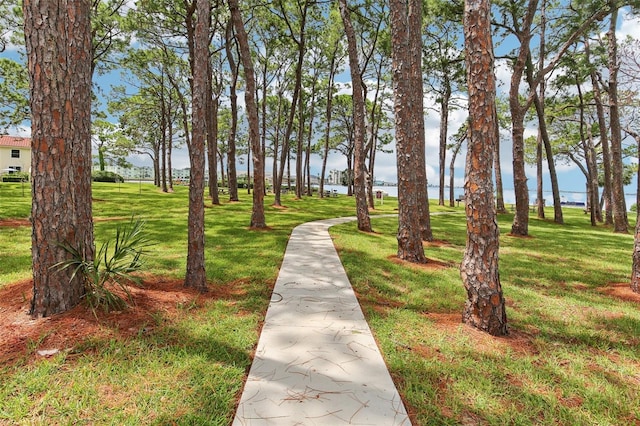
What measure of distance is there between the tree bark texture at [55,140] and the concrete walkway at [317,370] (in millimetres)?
2223

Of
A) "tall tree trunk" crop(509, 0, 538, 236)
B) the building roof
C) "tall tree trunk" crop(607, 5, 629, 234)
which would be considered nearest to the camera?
"tall tree trunk" crop(509, 0, 538, 236)

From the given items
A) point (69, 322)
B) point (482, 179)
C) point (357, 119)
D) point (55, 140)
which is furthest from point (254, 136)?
point (482, 179)

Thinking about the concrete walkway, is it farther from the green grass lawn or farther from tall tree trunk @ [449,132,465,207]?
tall tree trunk @ [449,132,465,207]

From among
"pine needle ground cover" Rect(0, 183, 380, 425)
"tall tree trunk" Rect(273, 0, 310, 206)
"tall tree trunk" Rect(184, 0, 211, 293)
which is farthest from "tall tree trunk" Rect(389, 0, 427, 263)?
"tall tree trunk" Rect(273, 0, 310, 206)

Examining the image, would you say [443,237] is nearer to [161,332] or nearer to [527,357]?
[527,357]

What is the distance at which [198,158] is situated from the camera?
444cm

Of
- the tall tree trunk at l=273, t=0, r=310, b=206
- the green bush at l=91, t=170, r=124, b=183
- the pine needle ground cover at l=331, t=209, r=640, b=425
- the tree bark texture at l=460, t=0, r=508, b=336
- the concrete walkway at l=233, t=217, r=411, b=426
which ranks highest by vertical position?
the tall tree trunk at l=273, t=0, r=310, b=206

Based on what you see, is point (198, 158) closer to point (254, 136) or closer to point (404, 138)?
point (404, 138)

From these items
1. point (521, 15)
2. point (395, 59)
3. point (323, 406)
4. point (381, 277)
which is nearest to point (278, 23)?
point (521, 15)

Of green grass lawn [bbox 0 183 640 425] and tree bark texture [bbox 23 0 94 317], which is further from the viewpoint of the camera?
tree bark texture [bbox 23 0 94 317]

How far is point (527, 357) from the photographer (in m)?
2.95

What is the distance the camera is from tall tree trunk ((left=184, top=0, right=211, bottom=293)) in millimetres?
4363

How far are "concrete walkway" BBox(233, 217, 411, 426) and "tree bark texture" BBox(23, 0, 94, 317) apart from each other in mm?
2223

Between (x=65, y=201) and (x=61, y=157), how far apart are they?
1.46ft
